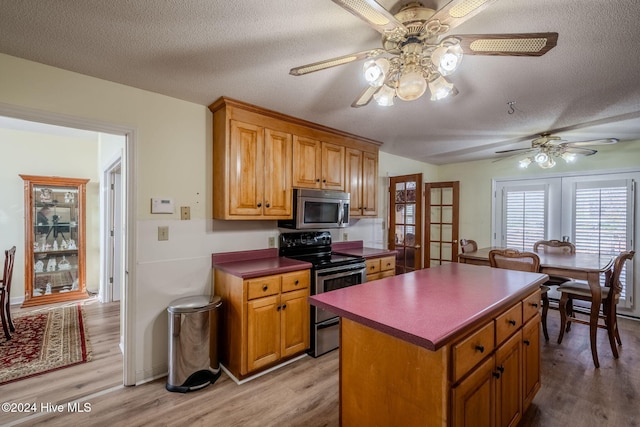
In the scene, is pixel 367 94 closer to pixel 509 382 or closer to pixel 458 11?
pixel 458 11

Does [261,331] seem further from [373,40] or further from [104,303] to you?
[104,303]

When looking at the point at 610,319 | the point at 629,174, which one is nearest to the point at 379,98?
the point at 610,319

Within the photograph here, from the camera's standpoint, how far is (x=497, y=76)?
6.36 ft

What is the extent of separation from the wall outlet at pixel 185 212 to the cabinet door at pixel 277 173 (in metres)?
0.65

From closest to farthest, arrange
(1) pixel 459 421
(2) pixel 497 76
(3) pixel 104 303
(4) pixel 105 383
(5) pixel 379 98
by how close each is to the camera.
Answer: (1) pixel 459 421 → (5) pixel 379 98 → (2) pixel 497 76 → (4) pixel 105 383 → (3) pixel 104 303

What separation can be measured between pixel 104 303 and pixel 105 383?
2.39m

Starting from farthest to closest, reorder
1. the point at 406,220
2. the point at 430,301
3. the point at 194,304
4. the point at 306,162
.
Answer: the point at 406,220, the point at 306,162, the point at 194,304, the point at 430,301

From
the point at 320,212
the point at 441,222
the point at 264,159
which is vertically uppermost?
the point at 264,159

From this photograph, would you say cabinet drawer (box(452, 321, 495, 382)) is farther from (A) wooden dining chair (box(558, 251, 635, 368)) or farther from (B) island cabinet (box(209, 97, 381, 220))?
(A) wooden dining chair (box(558, 251, 635, 368))

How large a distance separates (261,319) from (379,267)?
155cm

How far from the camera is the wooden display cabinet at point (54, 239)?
4066 millimetres

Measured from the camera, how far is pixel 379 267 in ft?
10.8

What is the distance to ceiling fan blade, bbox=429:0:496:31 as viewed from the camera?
0.98 m

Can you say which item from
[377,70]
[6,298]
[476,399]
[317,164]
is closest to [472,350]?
[476,399]
